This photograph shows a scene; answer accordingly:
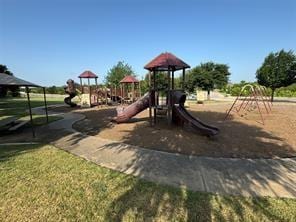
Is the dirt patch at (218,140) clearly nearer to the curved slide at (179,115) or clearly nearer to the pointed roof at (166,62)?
the curved slide at (179,115)

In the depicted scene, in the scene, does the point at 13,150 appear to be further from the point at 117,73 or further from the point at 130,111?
the point at 117,73

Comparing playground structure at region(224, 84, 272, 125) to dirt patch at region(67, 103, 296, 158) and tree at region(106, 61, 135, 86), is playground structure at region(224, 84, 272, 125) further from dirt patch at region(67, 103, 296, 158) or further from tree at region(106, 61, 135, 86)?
tree at region(106, 61, 135, 86)

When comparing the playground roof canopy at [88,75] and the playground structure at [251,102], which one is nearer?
the playground structure at [251,102]

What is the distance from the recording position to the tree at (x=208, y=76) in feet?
119

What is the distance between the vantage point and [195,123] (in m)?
8.04

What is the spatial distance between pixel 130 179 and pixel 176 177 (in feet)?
3.06

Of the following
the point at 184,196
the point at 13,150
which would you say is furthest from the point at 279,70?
the point at 13,150

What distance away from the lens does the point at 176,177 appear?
4.10 metres

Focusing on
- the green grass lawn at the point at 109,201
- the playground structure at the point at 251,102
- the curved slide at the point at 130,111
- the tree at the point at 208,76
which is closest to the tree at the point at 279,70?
the playground structure at the point at 251,102

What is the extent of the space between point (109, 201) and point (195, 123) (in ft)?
18.0

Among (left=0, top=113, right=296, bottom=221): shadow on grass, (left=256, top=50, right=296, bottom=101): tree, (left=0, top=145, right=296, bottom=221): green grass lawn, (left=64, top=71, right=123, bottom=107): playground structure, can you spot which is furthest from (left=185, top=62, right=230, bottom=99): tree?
(left=0, top=145, right=296, bottom=221): green grass lawn

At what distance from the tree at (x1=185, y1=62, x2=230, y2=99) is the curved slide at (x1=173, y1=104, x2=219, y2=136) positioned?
2835 centimetres

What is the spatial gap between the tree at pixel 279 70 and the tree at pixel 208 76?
12069 millimetres

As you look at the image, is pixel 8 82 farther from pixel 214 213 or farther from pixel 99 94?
pixel 99 94
